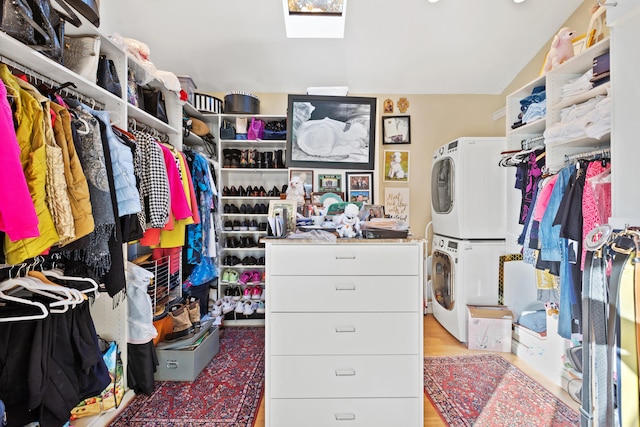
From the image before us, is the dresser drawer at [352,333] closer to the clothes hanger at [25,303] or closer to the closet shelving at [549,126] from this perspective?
the clothes hanger at [25,303]

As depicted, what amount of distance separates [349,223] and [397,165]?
2108 mm

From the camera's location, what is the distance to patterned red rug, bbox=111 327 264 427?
5.66ft

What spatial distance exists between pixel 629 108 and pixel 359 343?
4.62ft

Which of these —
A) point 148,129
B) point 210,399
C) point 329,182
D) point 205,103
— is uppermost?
point 205,103

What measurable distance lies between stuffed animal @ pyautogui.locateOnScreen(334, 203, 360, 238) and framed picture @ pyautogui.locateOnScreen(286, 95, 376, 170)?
1.49 ft

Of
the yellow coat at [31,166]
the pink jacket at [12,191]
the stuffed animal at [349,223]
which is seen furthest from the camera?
the stuffed animal at [349,223]

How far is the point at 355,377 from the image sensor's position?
57.9 inches

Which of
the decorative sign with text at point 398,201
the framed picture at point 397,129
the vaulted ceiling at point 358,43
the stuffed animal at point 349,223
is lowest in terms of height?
the stuffed animal at point 349,223

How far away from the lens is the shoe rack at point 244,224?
3.12 metres

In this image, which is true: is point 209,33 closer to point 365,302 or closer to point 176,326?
point 176,326

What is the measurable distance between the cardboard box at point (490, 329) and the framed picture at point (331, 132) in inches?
64.8

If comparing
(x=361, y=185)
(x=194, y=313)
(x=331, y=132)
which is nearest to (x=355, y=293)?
(x=331, y=132)

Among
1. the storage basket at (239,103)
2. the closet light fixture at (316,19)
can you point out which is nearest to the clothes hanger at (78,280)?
the storage basket at (239,103)

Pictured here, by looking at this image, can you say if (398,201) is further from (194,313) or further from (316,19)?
(194,313)
